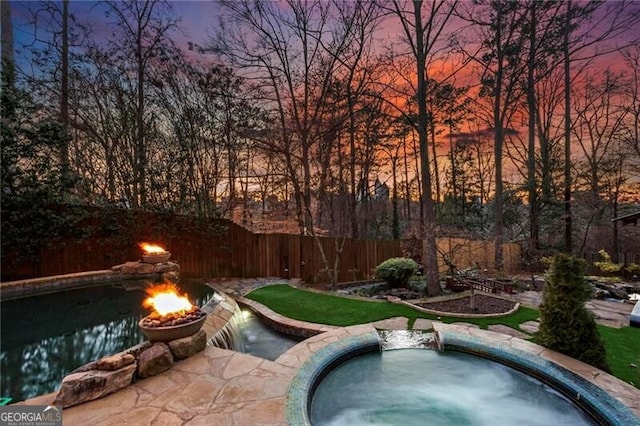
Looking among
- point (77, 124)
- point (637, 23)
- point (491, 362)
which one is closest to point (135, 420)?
point (491, 362)

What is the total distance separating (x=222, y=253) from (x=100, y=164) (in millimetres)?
4061

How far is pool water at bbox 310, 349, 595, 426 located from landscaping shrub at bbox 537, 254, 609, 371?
25.3 inches

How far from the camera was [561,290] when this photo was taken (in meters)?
3.55

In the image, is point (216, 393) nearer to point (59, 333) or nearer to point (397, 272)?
point (59, 333)

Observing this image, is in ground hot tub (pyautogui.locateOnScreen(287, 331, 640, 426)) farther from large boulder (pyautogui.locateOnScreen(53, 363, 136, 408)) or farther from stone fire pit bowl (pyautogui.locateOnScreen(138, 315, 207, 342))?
large boulder (pyautogui.locateOnScreen(53, 363, 136, 408))

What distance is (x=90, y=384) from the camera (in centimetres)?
267

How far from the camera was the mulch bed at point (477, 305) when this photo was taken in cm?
556

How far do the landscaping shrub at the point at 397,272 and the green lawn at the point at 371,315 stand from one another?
2.58 metres

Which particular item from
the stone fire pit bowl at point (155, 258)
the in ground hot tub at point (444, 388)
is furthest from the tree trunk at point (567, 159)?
the stone fire pit bowl at point (155, 258)

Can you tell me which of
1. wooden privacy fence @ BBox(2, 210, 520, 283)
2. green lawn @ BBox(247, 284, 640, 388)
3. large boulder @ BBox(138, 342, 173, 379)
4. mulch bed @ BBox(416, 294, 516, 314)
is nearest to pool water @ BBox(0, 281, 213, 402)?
large boulder @ BBox(138, 342, 173, 379)

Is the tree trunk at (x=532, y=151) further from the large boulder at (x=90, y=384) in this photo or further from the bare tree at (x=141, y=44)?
the large boulder at (x=90, y=384)

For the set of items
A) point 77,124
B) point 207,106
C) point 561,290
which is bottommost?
point 561,290

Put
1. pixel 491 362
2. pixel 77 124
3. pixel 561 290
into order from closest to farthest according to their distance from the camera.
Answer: pixel 561 290
pixel 491 362
pixel 77 124

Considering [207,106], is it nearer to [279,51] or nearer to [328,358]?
[279,51]
